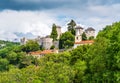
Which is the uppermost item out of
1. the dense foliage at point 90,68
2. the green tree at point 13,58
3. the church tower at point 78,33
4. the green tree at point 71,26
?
the green tree at point 71,26

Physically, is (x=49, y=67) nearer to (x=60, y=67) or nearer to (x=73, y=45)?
(x=60, y=67)

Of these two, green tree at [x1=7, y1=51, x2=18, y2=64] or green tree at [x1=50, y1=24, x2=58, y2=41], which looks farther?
green tree at [x1=50, y1=24, x2=58, y2=41]

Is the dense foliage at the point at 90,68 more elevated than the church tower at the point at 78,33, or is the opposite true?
the church tower at the point at 78,33

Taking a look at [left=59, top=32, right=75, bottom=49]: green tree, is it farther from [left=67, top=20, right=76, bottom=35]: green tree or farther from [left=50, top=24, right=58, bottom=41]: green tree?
[left=67, top=20, right=76, bottom=35]: green tree

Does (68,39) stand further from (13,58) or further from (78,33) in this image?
(13,58)

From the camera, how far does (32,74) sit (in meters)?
60.2

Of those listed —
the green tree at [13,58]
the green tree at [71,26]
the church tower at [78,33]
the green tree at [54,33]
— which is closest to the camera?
the church tower at [78,33]

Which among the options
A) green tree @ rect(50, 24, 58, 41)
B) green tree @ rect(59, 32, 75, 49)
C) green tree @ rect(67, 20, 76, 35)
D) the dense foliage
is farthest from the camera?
green tree @ rect(67, 20, 76, 35)

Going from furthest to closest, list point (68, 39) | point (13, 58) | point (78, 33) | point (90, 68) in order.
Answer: point (78, 33), point (13, 58), point (68, 39), point (90, 68)

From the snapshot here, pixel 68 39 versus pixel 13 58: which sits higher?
pixel 68 39

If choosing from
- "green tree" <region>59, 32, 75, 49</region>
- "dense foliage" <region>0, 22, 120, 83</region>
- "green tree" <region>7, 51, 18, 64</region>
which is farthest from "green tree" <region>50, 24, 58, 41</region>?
"dense foliage" <region>0, 22, 120, 83</region>

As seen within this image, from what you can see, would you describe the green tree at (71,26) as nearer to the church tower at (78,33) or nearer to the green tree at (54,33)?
the church tower at (78,33)

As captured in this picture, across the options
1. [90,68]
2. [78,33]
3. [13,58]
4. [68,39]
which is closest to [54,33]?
[78,33]

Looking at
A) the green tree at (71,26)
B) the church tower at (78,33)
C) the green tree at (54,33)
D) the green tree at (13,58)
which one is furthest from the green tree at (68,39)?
the green tree at (13,58)
